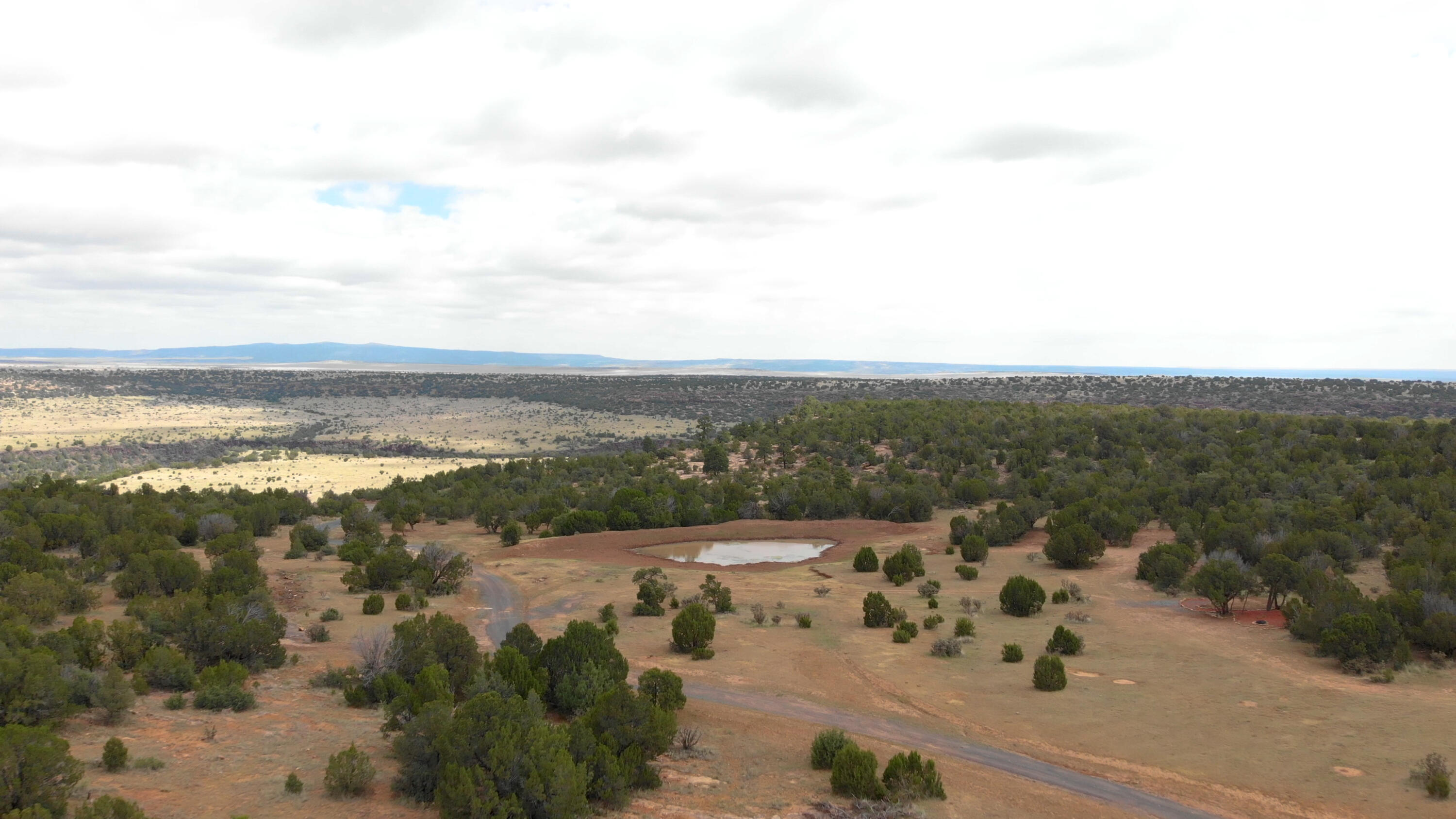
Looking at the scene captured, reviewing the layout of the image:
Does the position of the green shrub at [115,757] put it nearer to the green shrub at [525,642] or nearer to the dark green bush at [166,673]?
the dark green bush at [166,673]

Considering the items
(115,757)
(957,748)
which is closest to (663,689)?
(957,748)

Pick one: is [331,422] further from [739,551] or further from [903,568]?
[903,568]

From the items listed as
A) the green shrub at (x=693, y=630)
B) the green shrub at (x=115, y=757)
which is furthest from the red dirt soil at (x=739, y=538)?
the green shrub at (x=115, y=757)

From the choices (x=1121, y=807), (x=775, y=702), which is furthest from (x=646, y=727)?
(x=1121, y=807)

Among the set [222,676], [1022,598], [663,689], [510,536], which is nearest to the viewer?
[663,689]

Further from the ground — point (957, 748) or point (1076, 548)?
point (1076, 548)

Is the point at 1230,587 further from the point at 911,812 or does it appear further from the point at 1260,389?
the point at 1260,389
